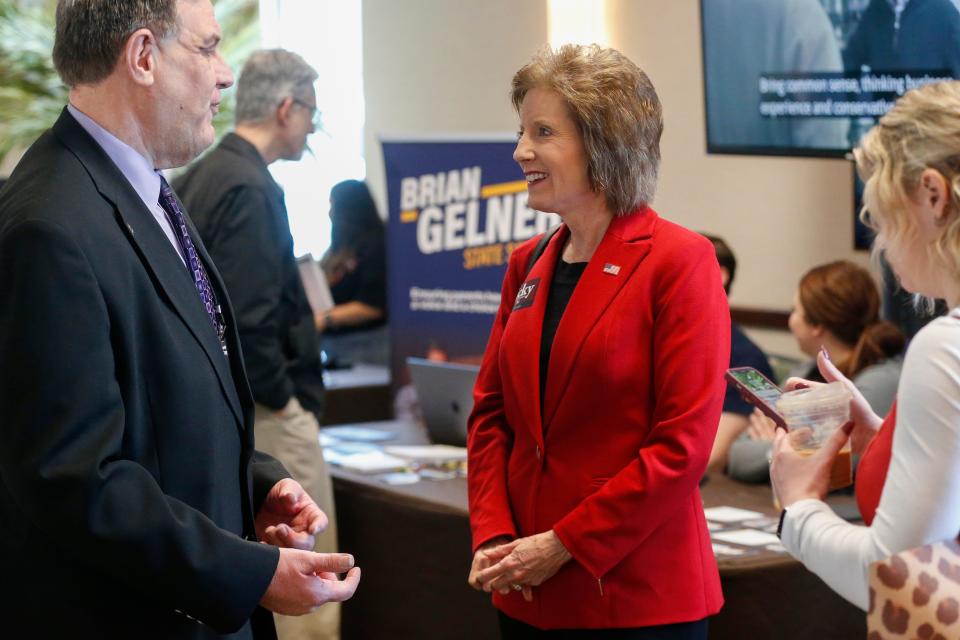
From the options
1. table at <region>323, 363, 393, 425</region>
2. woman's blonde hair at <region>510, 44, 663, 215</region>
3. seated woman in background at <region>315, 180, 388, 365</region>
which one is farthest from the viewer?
seated woman in background at <region>315, 180, 388, 365</region>

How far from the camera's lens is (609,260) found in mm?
2162

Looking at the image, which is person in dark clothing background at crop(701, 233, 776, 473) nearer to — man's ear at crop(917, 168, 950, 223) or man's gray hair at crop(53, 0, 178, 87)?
man's ear at crop(917, 168, 950, 223)

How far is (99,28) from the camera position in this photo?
164 centimetres

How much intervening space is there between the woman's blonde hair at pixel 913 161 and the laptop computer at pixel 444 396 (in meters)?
2.40

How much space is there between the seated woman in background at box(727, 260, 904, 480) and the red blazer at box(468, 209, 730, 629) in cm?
132

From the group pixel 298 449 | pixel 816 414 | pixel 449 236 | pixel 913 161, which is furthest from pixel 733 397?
pixel 913 161

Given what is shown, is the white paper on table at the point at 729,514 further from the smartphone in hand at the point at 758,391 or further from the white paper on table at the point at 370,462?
the smartphone in hand at the point at 758,391

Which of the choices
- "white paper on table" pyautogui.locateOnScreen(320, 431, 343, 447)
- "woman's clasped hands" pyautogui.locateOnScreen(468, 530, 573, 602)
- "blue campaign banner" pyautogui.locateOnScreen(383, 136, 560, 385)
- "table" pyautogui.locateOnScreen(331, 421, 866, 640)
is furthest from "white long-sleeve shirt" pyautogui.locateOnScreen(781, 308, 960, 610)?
"white paper on table" pyautogui.locateOnScreen(320, 431, 343, 447)

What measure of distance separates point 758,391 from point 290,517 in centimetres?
72

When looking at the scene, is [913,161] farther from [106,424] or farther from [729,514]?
[729,514]

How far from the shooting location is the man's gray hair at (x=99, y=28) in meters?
1.64

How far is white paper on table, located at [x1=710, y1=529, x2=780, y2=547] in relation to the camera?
2901 mm

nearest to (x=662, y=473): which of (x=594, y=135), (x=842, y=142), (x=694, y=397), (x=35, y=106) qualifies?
(x=694, y=397)

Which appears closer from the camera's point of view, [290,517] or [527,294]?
[290,517]
